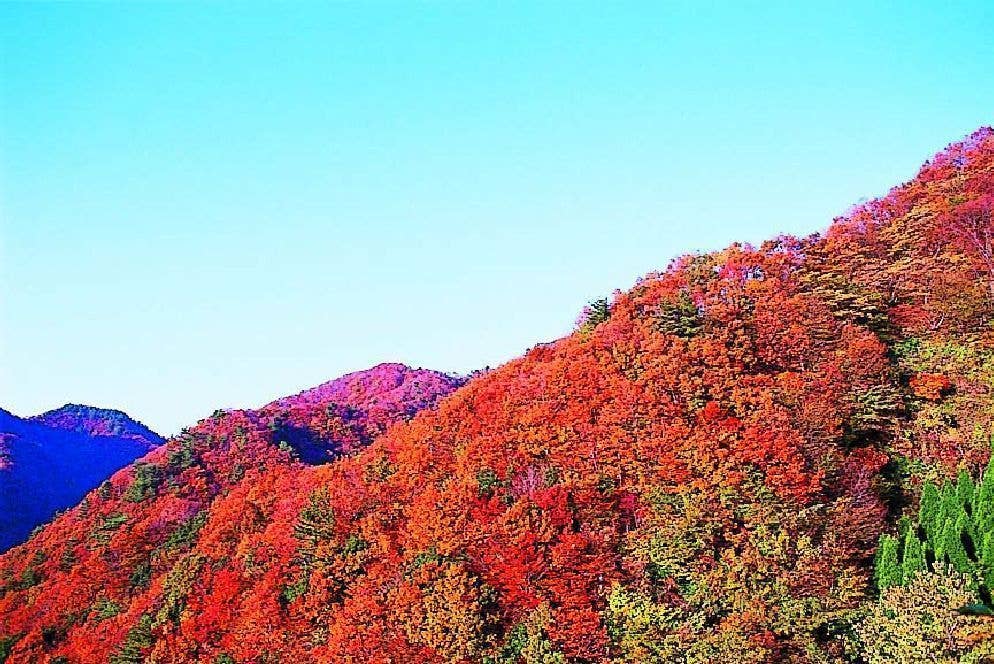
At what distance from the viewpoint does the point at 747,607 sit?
2797 centimetres

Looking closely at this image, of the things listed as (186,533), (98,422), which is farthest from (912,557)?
(98,422)

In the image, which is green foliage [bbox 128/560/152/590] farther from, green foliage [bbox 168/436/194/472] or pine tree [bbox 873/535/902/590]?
pine tree [bbox 873/535/902/590]

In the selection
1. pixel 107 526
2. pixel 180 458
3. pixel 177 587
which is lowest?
pixel 177 587

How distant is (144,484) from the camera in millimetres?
63625

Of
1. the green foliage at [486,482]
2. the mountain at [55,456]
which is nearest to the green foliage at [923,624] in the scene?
the green foliage at [486,482]

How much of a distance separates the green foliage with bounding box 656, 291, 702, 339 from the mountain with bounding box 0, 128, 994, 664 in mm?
136

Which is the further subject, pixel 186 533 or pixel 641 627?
pixel 186 533

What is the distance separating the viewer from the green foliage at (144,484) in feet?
207

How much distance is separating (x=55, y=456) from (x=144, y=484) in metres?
43.5

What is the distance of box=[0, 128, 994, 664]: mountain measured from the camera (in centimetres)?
2828

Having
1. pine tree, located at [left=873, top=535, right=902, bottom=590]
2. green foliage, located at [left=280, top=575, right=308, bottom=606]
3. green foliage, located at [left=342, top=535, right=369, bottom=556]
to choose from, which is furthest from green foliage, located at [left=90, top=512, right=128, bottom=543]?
pine tree, located at [left=873, top=535, right=902, bottom=590]

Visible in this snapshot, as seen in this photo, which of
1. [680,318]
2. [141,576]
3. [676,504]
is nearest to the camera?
[676,504]

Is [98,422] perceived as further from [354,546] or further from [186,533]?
[354,546]

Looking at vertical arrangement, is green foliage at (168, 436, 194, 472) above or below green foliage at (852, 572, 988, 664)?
above
